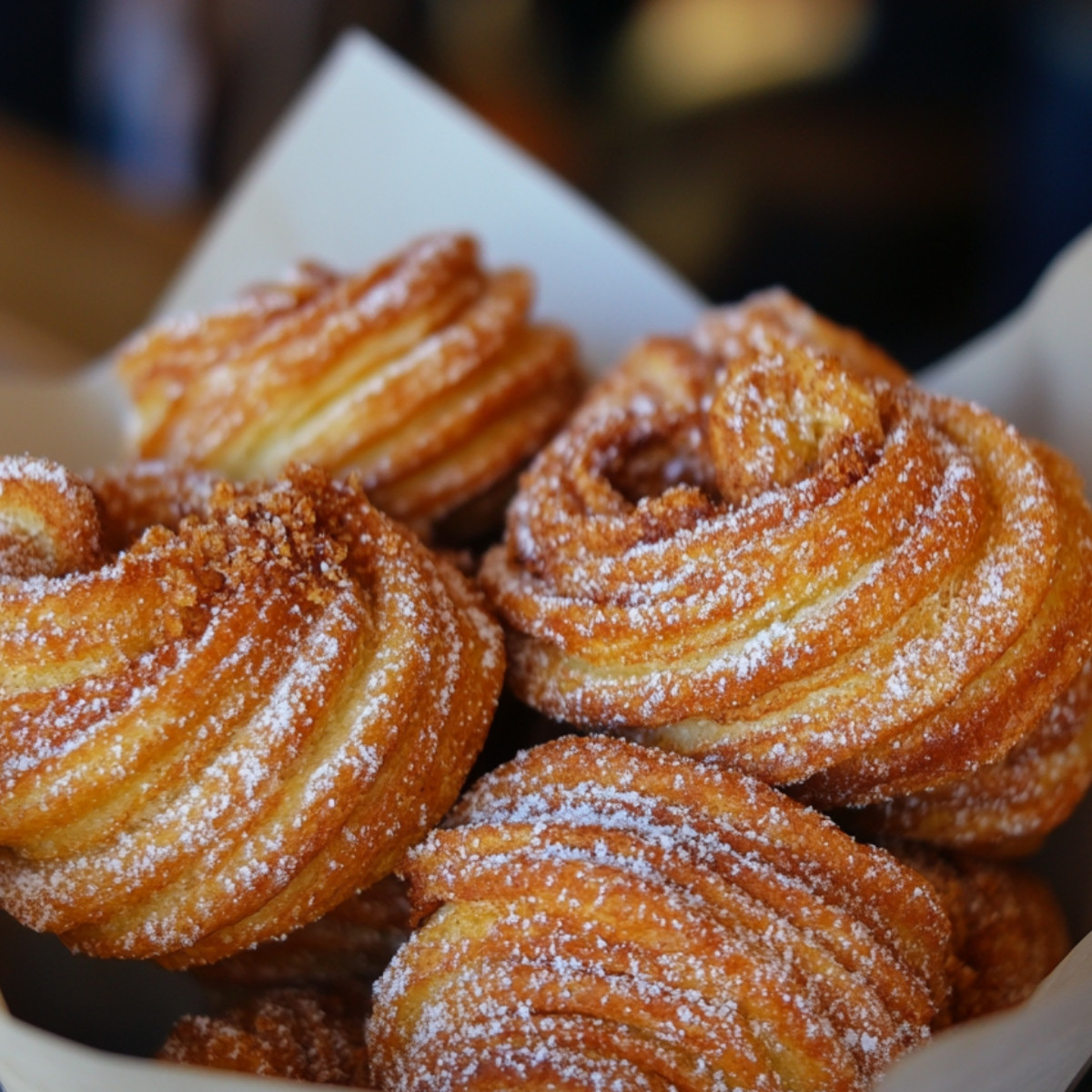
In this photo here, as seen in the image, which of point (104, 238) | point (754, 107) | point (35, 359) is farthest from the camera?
point (754, 107)

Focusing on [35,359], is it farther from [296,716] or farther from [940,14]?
[940,14]

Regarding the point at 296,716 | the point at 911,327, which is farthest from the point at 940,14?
the point at 296,716

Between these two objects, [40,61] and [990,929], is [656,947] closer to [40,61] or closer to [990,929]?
[990,929]

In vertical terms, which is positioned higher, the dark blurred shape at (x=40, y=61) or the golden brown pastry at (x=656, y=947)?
the golden brown pastry at (x=656, y=947)

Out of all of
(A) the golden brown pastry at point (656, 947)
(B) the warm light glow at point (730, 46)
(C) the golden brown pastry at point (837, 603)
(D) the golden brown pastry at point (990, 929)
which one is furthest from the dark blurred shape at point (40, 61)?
(D) the golden brown pastry at point (990, 929)

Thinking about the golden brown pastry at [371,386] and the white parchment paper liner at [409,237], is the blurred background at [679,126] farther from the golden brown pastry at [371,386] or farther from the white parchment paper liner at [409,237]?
the golden brown pastry at [371,386]

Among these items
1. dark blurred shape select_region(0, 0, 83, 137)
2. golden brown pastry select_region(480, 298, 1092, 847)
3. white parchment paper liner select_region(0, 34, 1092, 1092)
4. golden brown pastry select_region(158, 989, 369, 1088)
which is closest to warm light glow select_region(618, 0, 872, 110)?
dark blurred shape select_region(0, 0, 83, 137)
